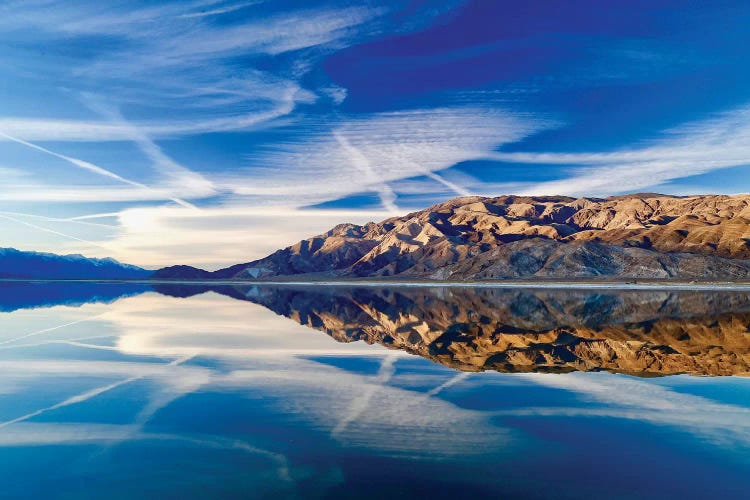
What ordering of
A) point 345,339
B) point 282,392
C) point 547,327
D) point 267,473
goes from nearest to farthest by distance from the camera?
point 267,473
point 282,392
point 345,339
point 547,327

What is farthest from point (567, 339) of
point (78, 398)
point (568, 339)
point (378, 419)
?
point (78, 398)

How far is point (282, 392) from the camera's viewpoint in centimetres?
1906

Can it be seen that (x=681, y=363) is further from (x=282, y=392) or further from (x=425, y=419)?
(x=282, y=392)

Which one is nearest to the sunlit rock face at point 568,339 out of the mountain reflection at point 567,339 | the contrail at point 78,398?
the mountain reflection at point 567,339

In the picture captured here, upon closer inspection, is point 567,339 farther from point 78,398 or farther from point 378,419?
point 78,398

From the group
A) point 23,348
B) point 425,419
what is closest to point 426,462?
point 425,419

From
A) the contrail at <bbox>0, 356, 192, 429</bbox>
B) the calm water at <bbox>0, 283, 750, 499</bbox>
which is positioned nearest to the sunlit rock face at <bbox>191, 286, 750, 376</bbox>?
the calm water at <bbox>0, 283, 750, 499</bbox>

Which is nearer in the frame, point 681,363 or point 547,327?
point 681,363

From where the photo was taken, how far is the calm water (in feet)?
36.0

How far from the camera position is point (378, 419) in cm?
1539

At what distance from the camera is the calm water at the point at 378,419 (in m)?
11.0

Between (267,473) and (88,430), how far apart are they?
643 centimetres

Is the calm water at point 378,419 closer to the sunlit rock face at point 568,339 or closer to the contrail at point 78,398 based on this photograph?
the contrail at point 78,398

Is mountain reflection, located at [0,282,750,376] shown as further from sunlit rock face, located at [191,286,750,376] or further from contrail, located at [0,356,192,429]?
contrail, located at [0,356,192,429]
